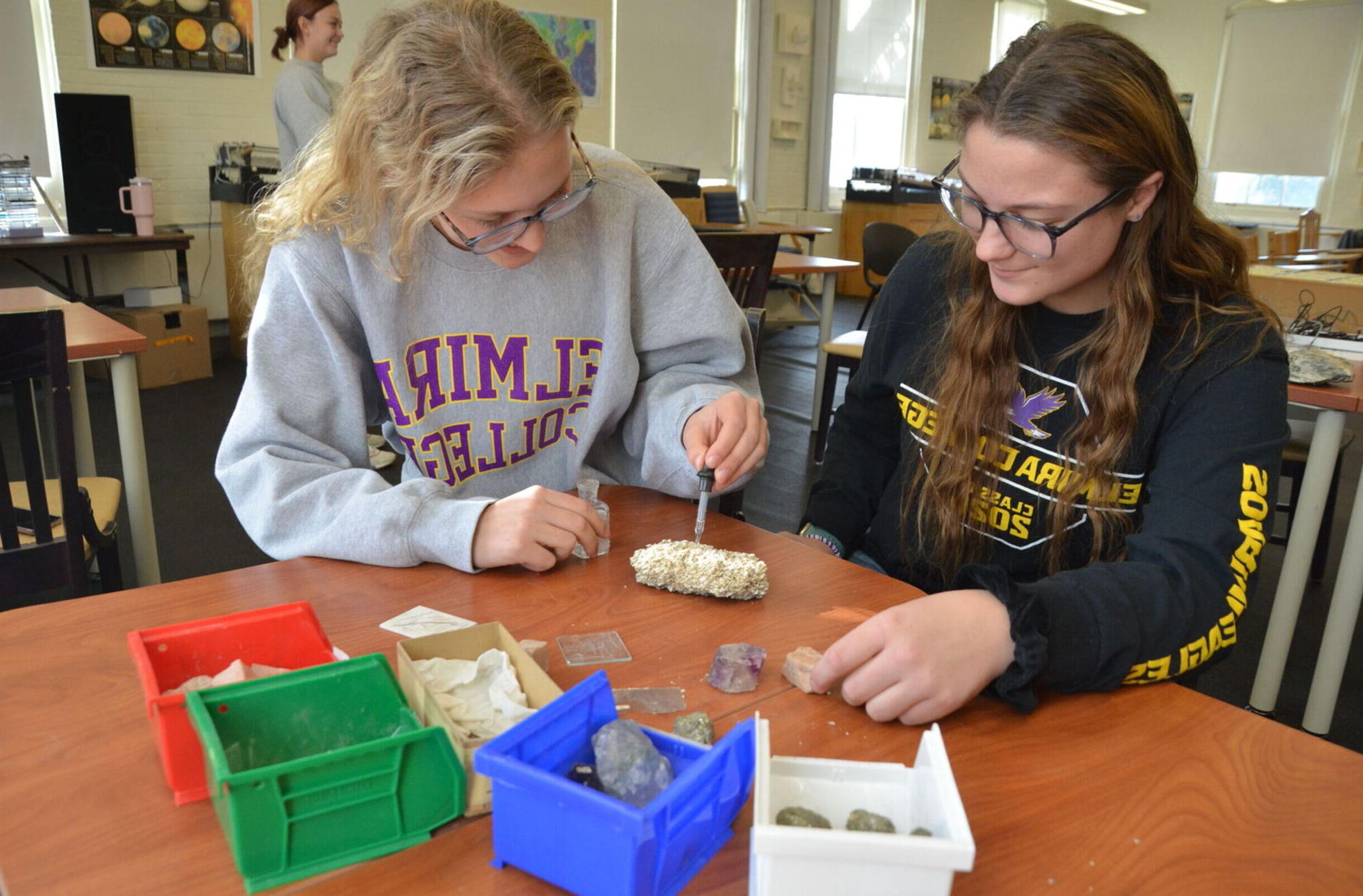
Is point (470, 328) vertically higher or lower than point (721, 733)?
higher

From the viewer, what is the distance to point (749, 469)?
122 centimetres

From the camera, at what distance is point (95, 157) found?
15.4 feet

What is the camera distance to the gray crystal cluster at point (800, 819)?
1.86 feet

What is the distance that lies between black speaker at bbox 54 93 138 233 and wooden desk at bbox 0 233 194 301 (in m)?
0.09

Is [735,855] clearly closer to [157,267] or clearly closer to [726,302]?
[726,302]

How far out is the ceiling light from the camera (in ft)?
32.6

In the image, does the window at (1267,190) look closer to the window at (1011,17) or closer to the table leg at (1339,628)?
the window at (1011,17)

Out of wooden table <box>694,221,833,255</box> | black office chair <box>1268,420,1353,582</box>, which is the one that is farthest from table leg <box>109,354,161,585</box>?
wooden table <box>694,221,833,255</box>

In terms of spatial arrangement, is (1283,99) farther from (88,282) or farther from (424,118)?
(424,118)

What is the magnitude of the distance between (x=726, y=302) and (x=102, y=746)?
0.95 metres

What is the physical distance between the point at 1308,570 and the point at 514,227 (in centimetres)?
186

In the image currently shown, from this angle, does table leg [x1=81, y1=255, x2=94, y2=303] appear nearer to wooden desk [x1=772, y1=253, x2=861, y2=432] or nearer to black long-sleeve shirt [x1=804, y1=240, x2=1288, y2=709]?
wooden desk [x1=772, y1=253, x2=861, y2=432]

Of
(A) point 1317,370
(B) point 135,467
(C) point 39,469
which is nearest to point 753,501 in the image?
(A) point 1317,370

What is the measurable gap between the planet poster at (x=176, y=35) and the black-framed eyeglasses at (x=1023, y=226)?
5.16 meters
